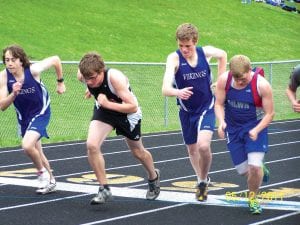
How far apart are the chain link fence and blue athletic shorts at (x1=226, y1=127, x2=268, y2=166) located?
7.45 metres

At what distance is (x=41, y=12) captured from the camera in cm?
3988

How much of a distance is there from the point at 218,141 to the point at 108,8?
101 feet

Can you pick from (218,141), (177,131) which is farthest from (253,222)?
(177,131)

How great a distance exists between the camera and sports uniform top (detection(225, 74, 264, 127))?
310 inches

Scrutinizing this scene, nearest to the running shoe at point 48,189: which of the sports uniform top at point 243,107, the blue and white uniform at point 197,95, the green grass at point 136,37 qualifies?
the blue and white uniform at point 197,95

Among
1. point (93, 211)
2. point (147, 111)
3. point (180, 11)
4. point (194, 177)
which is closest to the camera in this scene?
point (93, 211)

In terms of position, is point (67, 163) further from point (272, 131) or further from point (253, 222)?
point (272, 131)

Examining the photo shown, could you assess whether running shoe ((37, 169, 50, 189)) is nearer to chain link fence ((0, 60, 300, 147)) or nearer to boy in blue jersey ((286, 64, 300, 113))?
boy in blue jersey ((286, 64, 300, 113))

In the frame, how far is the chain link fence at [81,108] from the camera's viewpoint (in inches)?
644

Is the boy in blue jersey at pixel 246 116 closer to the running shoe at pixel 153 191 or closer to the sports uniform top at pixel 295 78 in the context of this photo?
the sports uniform top at pixel 295 78

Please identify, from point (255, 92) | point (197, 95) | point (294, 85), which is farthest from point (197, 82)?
point (294, 85)

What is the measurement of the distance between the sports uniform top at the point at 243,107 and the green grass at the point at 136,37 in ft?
25.7

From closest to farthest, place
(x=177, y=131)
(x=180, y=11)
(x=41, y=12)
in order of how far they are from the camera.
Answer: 1. (x=177, y=131)
2. (x=41, y=12)
3. (x=180, y=11)

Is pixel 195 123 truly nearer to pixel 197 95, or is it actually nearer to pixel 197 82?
pixel 197 95
